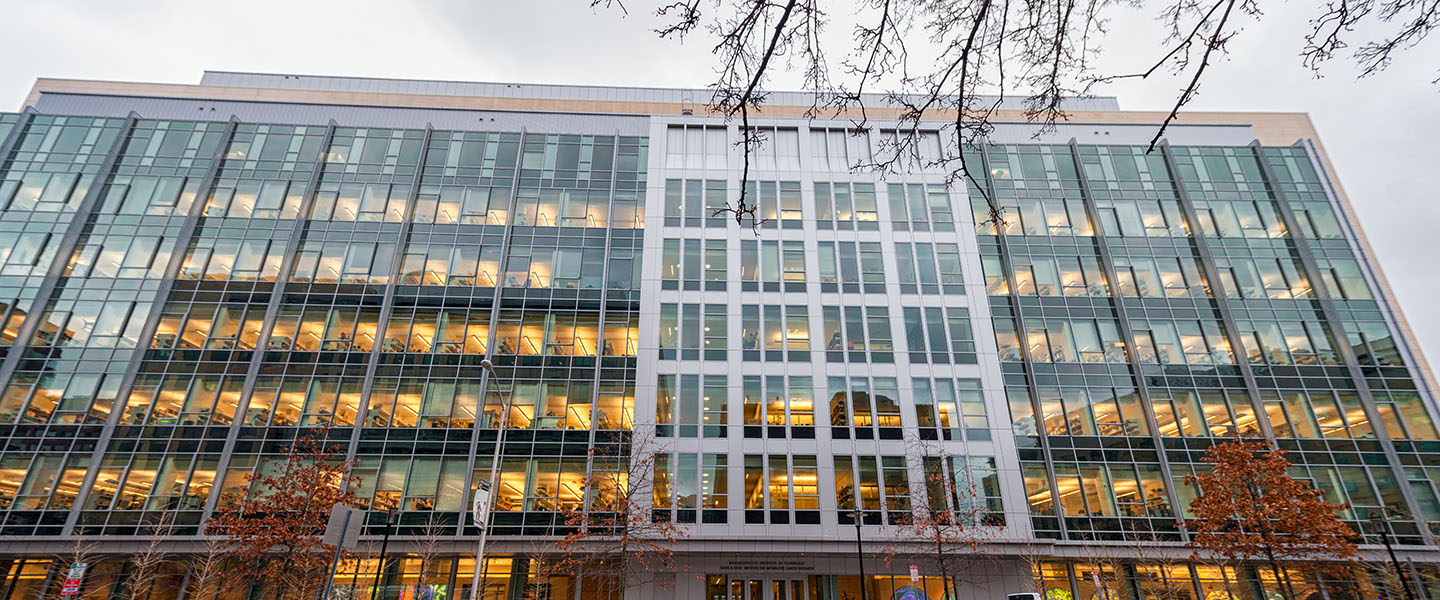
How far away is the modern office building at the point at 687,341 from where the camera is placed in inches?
1130

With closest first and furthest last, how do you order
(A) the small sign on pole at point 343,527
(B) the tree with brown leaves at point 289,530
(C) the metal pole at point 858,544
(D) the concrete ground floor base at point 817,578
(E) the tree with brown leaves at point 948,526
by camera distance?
(A) the small sign on pole at point 343,527 → (B) the tree with brown leaves at point 289,530 → (C) the metal pole at point 858,544 → (D) the concrete ground floor base at point 817,578 → (E) the tree with brown leaves at point 948,526

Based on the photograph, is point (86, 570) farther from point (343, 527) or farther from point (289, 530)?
point (343, 527)

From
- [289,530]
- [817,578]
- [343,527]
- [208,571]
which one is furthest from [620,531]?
[343,527]

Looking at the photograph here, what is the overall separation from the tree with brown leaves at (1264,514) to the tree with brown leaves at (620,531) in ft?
68.0

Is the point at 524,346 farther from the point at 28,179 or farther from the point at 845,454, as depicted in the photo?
the point at 28,179

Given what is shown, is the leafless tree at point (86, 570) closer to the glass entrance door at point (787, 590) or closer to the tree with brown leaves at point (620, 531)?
the tree with brown leaves at point (620, 531)

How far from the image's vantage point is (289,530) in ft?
76.2

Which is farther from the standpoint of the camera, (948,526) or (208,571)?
(948,526)

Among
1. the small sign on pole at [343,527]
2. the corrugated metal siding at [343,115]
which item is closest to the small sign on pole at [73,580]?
the small sign on pole at [343,527]

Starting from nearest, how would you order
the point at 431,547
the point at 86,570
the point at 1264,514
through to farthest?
the point at 1264,514 < the point at 431,547 < the point at 86,570

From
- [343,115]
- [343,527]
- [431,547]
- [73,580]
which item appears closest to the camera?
[343,527]

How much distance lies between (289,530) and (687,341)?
17640mm

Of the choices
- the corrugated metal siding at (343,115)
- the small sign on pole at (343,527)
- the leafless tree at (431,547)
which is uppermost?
the corrugated metal siding at (343,115)

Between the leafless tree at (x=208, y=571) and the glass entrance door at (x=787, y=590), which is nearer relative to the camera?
the leafless tree at (x=208, y=571)
